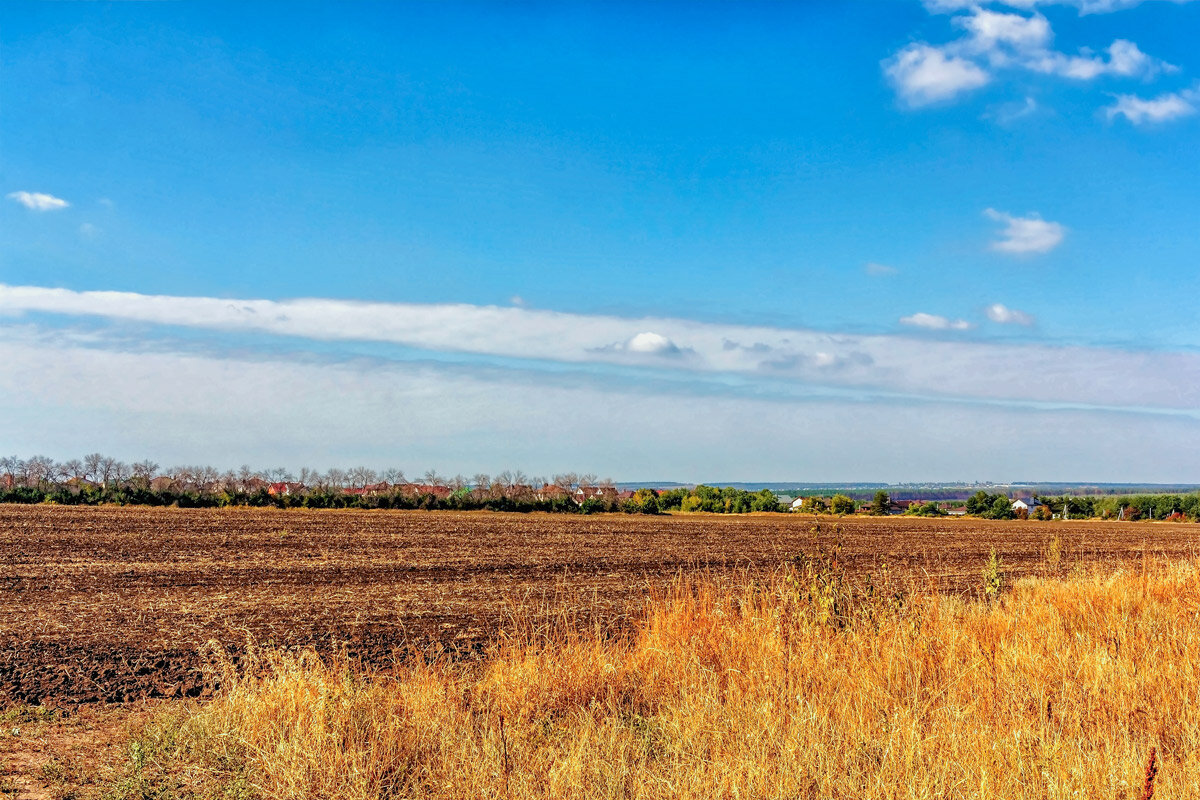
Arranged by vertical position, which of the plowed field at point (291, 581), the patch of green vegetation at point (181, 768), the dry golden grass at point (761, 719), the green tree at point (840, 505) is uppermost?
the dry golden grass at point (761, 719)

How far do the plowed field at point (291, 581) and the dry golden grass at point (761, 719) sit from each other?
3177 mm

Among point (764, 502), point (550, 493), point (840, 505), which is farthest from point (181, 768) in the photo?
point (840, 505)

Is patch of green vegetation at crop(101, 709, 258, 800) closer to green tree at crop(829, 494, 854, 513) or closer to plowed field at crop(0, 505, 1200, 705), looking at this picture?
plowed field at crop(0, 505, 1200, 705)

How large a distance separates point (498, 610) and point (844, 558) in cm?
1848

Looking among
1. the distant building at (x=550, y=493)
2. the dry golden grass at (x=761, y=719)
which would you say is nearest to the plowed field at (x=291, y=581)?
the dry golden grass at (x=761, y=719)

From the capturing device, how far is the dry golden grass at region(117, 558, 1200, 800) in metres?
5.48

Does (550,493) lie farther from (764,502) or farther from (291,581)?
(291,581)

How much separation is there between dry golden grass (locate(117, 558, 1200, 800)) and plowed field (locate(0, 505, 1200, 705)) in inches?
125

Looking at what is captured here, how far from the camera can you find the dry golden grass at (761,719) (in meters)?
5.48

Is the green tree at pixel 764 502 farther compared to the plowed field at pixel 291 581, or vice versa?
the green tree at pixel 764 502

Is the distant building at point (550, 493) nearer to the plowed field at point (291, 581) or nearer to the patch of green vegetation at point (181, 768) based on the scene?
the plowed field at point (291, 581)

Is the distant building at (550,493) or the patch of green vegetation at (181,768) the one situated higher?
the patch of green vegetation at (181,768)

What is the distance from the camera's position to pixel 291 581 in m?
20.8

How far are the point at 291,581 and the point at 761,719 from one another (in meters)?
16.7
